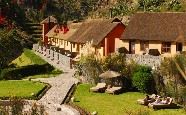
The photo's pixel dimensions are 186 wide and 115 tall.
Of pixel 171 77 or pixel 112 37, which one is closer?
pixel 171 77

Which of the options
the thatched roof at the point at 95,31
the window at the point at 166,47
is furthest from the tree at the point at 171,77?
the thatched roof at the point at 95,31

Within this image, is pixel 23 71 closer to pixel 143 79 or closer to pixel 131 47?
pixel 131 47

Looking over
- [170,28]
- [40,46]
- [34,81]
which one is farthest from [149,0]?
[34,81]

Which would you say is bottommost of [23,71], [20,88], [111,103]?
[111,103]

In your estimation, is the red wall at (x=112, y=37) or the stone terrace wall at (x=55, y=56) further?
the stone terrace wall at (x=55, y=56)

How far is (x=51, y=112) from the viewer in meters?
29.6

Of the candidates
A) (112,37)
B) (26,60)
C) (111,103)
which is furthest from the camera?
(26,60)

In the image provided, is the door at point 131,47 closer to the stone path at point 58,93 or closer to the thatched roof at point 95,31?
the thatched roof at point 95,31

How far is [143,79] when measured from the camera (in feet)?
119

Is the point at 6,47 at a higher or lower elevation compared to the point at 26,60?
higher

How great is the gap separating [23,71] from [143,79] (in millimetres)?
19328

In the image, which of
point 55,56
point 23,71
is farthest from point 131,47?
point 55,56

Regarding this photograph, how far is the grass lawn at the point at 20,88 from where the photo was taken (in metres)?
36.0

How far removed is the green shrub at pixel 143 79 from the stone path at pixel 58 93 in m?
6.08
